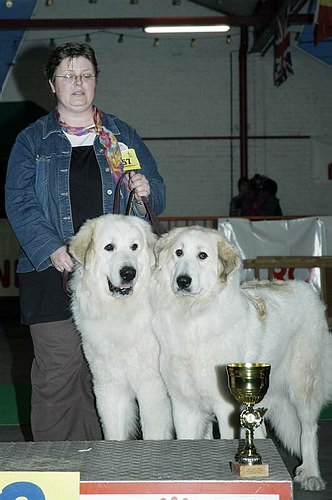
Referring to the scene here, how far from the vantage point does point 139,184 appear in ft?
11.8

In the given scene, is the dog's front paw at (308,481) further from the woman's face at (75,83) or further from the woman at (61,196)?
the woman's face at (75,83)

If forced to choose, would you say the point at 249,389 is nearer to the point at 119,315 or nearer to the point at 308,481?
the point at 119,315

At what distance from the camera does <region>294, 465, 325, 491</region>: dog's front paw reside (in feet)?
12.4

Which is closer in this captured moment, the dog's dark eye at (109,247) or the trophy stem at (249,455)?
the trophy stem at (249,455)

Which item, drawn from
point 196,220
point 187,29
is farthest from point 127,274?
point 187,29

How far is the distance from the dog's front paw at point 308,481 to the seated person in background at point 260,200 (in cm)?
879

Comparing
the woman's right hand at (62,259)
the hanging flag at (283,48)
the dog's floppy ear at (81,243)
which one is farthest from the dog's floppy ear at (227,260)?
the hanging flag at (283,48)

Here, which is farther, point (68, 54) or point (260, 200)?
point (260, 200)

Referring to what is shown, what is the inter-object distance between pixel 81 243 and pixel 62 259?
6.2 inches

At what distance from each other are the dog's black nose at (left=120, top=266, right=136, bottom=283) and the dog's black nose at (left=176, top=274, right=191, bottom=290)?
20 cm

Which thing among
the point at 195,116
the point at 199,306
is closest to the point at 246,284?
the point at 199,306

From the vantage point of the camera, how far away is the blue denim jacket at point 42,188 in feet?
11.8

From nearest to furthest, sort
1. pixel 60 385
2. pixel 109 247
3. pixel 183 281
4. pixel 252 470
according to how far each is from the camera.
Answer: pixel 252 470
pixel 183 281
pixel 109 247
pixel 60 385

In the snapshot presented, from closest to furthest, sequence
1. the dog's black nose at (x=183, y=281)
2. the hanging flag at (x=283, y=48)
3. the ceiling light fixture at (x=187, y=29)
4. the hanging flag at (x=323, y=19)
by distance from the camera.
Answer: the dog's black nose at (x=183, y=281) → the hanging flag at (x=323, y=19) → the hanging flag at (x=283, y=48) → the ceiling light fixture at (x=187, y=29)
